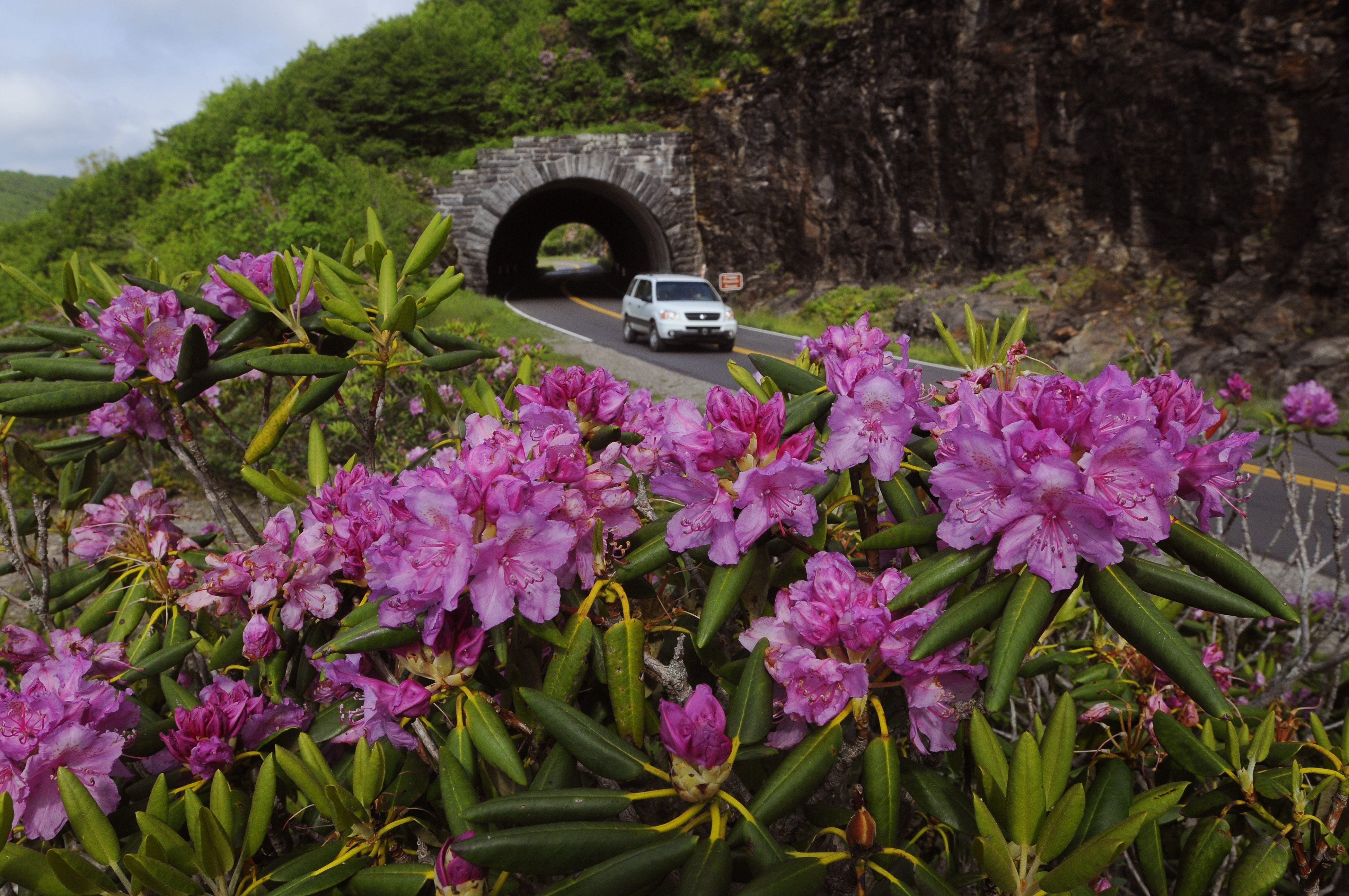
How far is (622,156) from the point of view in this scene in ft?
66.6

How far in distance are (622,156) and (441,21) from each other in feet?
29.9

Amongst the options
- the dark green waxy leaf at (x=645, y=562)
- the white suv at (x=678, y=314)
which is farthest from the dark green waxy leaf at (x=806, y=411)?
the white suv at (x=678, y=314)

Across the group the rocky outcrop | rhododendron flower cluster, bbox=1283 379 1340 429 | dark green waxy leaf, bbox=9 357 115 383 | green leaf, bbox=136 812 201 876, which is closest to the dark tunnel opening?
the rocky outcrop

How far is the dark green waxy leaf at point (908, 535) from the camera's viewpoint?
3.37 ft

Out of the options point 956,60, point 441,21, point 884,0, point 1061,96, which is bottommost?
point 1061,96

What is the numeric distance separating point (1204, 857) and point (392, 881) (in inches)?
46.7

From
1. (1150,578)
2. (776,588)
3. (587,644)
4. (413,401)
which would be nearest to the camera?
(1150,578)

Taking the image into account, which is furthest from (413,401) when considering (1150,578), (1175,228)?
(1175,228)

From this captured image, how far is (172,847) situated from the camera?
3.10ft

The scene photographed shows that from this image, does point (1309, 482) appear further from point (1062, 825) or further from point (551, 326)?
point (551, 326)

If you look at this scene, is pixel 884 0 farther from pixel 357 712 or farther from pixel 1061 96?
pixel 357 712

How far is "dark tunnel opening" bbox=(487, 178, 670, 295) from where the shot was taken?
21750 millimetres

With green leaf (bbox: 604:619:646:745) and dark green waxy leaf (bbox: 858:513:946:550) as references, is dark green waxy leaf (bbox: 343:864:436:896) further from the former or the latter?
dark green waxy leaf (bbox: 858:513:946:550)

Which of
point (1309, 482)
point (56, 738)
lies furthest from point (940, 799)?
point (1309, 482)
